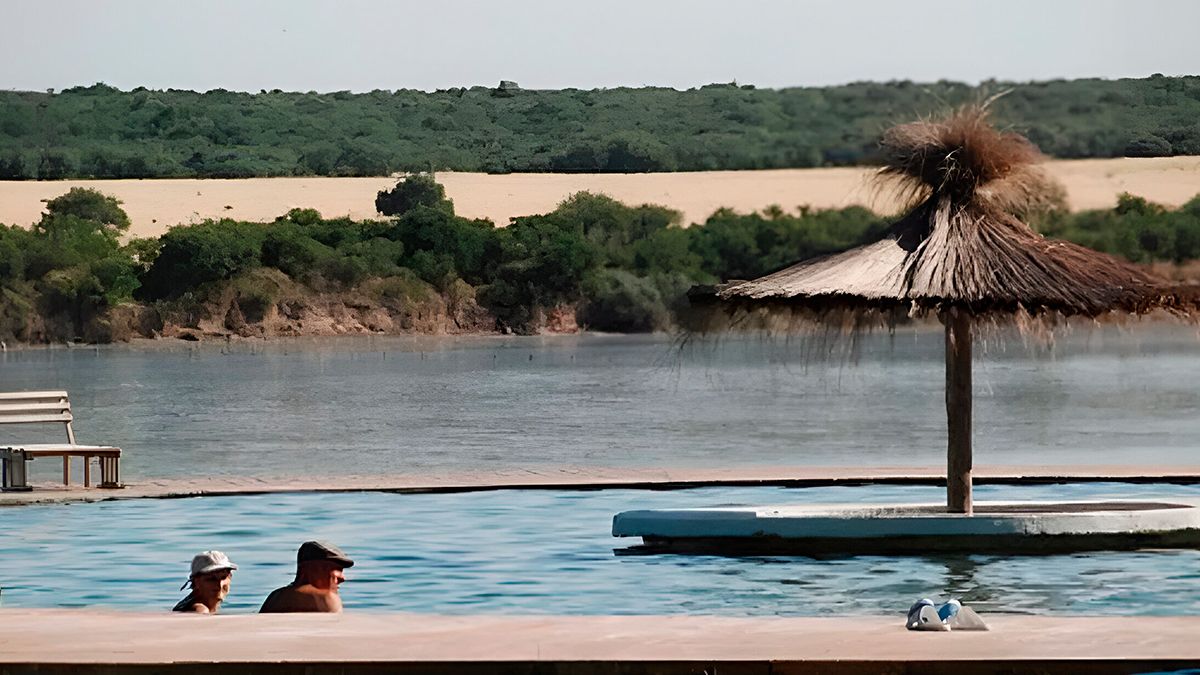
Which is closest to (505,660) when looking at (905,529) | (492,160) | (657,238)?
(905,529)

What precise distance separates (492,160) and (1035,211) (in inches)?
3193

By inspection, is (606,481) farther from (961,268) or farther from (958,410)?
(961,268)

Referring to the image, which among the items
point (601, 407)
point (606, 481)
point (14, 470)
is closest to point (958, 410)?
point (606, 481)

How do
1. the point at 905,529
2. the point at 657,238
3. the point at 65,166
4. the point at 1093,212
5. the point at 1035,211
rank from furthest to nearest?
the point at 65,166 → the point at 657,238 → the point at 1093,212 → the point at 1035,211 → the point at 905,529

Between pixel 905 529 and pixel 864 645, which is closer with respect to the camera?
pixel 864 645

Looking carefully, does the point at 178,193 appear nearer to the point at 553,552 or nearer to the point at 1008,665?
the point at 553,552

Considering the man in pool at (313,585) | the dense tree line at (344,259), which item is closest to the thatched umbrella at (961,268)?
the man in pool at (313,585)

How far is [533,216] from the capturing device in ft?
333

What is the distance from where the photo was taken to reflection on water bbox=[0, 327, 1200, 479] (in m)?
29.9

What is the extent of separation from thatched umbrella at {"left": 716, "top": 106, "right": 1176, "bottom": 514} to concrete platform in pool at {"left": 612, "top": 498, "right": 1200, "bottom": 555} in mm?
719

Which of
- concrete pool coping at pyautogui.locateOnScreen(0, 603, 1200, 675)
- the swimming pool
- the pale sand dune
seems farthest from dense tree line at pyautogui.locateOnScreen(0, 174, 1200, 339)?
concrete pool coping at pyautogui.locateOnScreen(0, 603, 1200, 675)

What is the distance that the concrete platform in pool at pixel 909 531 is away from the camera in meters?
14.5

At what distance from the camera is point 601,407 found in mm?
49875

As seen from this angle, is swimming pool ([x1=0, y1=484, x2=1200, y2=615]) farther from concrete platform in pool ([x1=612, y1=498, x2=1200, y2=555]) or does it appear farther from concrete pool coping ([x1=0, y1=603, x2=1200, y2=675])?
concrete pool coping ([x1=0, y1=603, x2=1200, y2=675])
